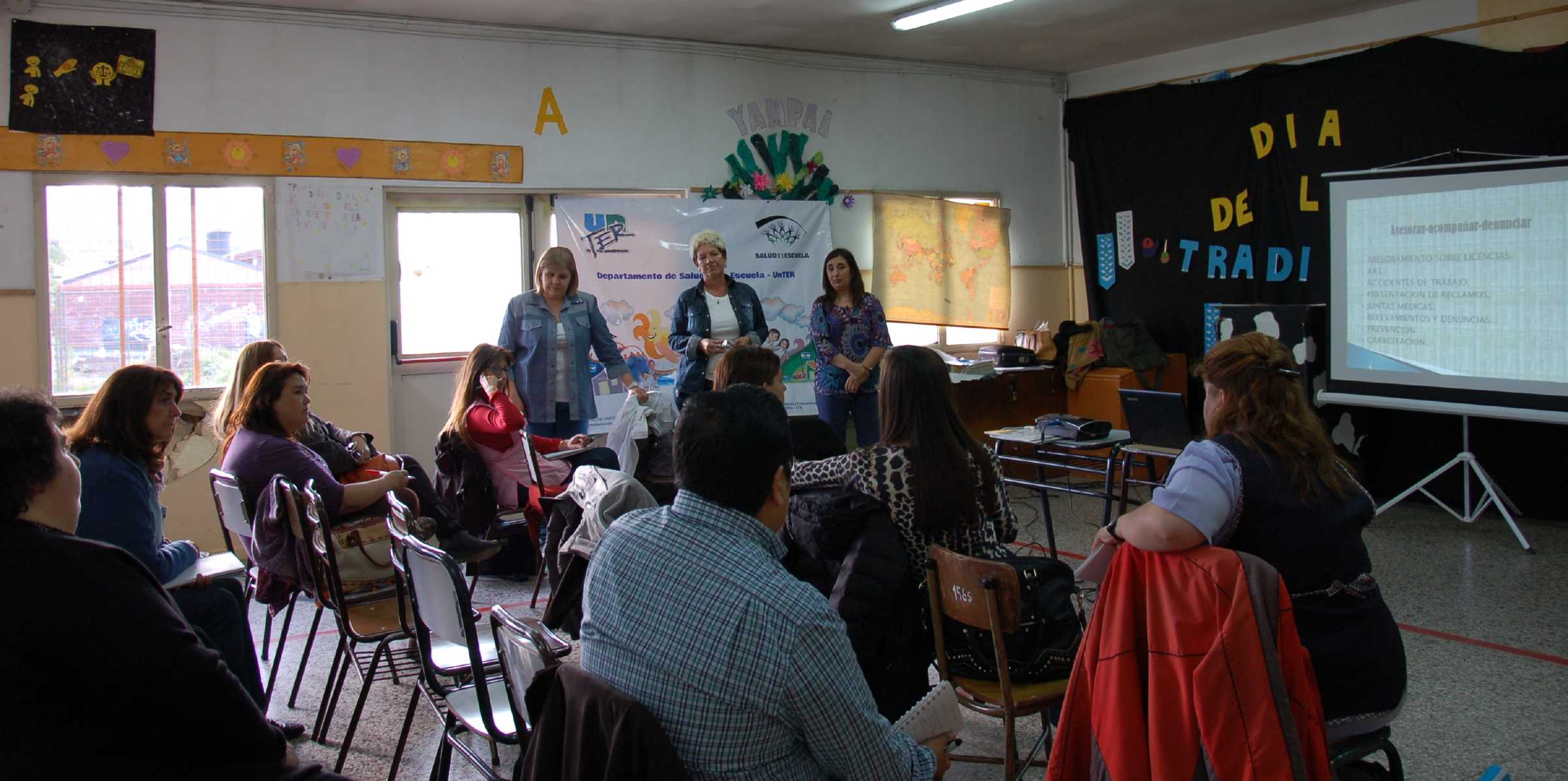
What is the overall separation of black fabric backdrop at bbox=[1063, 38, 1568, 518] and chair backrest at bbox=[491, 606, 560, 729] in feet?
18.5

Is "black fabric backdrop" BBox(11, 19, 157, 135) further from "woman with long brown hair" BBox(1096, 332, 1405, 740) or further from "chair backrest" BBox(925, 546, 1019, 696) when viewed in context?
"woman with long brown hair" BBox(1096, 332, 1405, 740)

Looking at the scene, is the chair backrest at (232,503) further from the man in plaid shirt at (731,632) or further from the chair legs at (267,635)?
the man in plaid shirt at (731,632)

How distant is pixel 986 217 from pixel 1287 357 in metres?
5.70

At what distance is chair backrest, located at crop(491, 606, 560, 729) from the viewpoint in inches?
73.6

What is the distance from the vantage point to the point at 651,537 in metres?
1.57

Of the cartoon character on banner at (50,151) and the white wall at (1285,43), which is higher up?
the white wall at (1285,43)

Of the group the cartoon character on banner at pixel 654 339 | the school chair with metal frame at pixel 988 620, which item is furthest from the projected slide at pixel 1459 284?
the school chair with metal frame at pixel 988 620

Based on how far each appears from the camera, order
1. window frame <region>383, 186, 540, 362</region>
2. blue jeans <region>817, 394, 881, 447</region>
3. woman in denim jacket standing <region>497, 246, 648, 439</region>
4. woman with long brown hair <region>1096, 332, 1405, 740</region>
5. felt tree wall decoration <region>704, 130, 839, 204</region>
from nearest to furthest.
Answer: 1. woman with long brown hair <region>1096, 332, 1405, 740</region>
2. woman in denim jacket standing <region>497, 246, 648, 439</region>
3. blue jeans <region>817, 394, 881, 447</region>
4. window frame <region>383, 186, 540, 362</region>
5. felt tree wall decoration <region>704, 130, 839, 204</region>

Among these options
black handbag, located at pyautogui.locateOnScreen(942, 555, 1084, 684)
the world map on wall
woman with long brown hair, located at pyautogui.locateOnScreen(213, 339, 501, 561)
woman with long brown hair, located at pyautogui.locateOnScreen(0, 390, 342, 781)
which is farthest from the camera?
the world map on wall

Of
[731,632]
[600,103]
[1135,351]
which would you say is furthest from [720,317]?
[731,632]

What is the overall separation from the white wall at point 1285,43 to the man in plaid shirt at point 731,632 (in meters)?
6.02

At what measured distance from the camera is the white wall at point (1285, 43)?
610 centimetres

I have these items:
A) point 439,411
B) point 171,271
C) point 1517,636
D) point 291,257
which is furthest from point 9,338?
point 1517,636

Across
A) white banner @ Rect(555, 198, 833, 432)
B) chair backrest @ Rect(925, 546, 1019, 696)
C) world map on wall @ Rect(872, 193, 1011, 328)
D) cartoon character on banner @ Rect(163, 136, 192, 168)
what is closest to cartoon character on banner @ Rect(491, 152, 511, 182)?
white banner @ Rect(555, 198, 833, 432)
